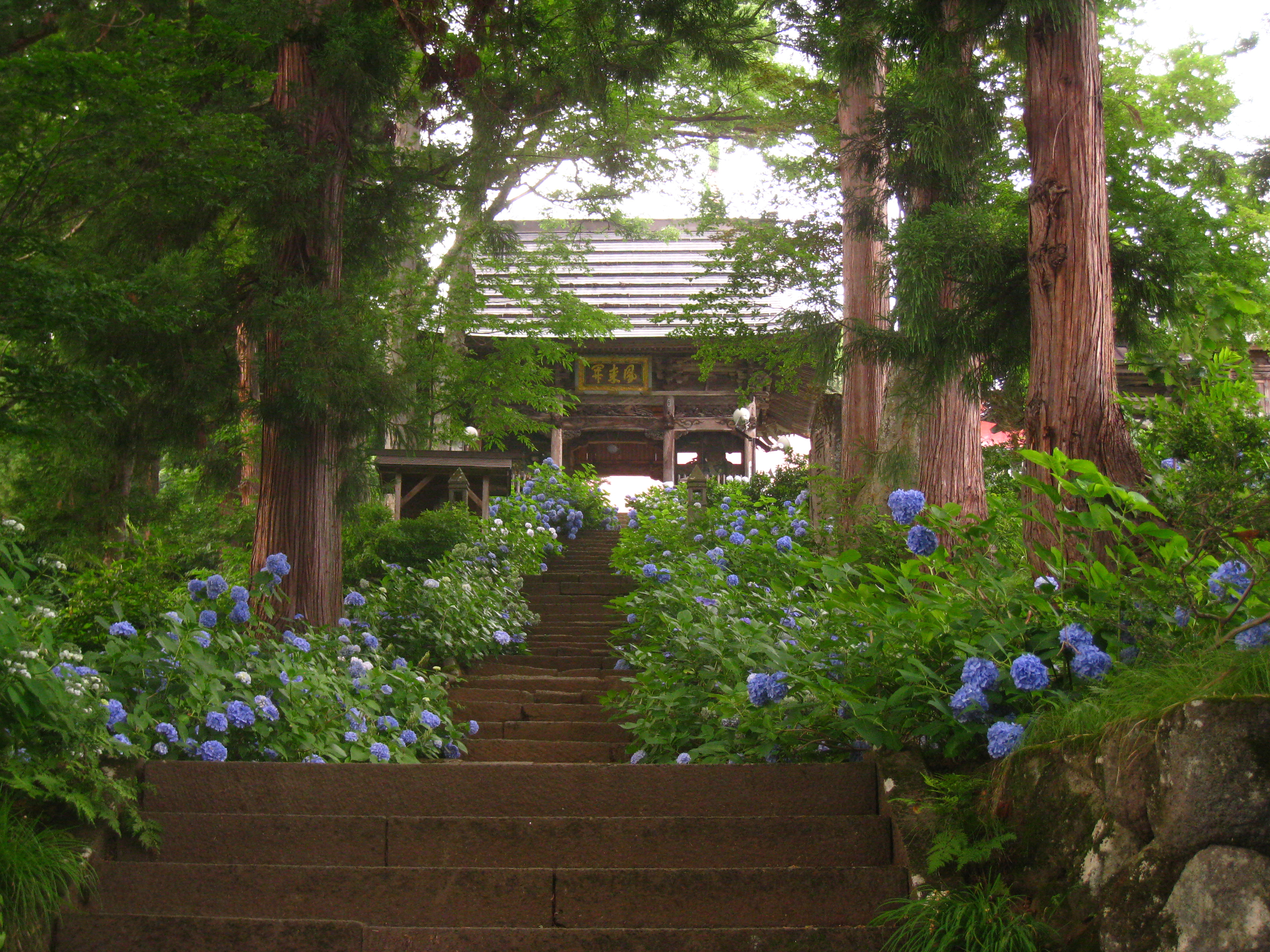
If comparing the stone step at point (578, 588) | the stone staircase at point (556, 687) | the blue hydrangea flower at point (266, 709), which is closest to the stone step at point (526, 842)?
the blue hydrangea flower at point (266, 709)

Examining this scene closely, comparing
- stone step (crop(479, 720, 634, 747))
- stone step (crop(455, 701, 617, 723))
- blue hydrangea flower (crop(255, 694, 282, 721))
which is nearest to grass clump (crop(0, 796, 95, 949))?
blue hydrangea flower (crop(255, 694, 282, 721))

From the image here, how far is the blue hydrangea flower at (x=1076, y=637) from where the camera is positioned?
340 cm

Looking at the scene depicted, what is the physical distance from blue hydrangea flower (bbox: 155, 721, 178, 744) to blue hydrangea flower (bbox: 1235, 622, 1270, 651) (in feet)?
12.6

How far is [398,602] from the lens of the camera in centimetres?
898

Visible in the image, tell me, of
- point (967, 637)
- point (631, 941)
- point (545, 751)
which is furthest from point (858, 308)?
point (631, 941)

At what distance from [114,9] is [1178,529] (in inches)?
312

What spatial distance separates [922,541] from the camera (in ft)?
12.8

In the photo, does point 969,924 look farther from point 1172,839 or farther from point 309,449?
point 309,449

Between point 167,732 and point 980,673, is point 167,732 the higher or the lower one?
the lower one

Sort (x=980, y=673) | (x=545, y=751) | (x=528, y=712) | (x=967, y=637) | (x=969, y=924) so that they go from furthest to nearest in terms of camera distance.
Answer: (x=528, y=712), (x=545, y=751), (x=967, y=637), (x=980, y=673), (x=969, y=924)

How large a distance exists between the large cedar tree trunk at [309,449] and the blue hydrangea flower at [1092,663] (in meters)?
5.85

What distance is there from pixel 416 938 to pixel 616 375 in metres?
18.6

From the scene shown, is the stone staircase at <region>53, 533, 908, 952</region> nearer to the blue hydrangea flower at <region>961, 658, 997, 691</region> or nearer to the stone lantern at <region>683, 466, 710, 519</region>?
the blue hydrangea flower at <region>961, 658, 997, 691</region>

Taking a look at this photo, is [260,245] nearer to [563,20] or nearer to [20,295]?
[20,295]
